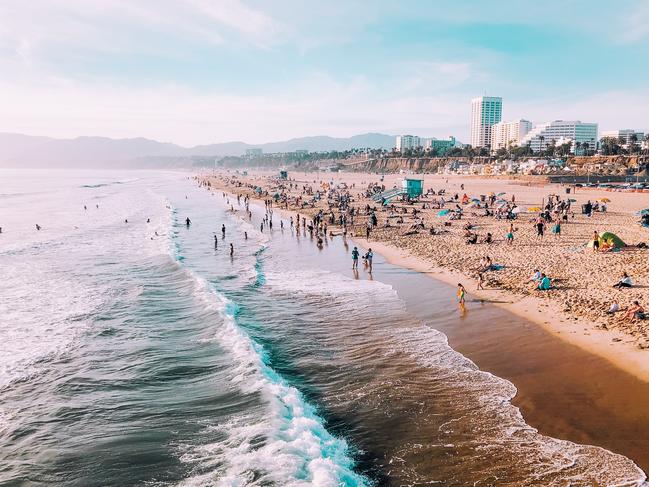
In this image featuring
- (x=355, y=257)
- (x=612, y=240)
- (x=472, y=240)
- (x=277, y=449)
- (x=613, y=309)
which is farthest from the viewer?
(x=472, y=240)

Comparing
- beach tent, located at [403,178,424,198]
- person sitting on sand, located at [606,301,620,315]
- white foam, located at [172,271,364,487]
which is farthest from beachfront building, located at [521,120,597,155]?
white foam, located at [172,271,364,487]

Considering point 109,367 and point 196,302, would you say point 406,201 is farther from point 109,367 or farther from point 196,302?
point 109,367

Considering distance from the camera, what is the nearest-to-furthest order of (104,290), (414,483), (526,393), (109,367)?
(414,483) < (526,393) < (109,367) < (104,290)

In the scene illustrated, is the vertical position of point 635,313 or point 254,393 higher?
point 635,313

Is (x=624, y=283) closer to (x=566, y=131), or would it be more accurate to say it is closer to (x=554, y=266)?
(x=554, y=266)

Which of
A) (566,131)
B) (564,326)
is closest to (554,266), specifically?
(564,326)

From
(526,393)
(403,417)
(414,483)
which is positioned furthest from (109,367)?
(526,393)
